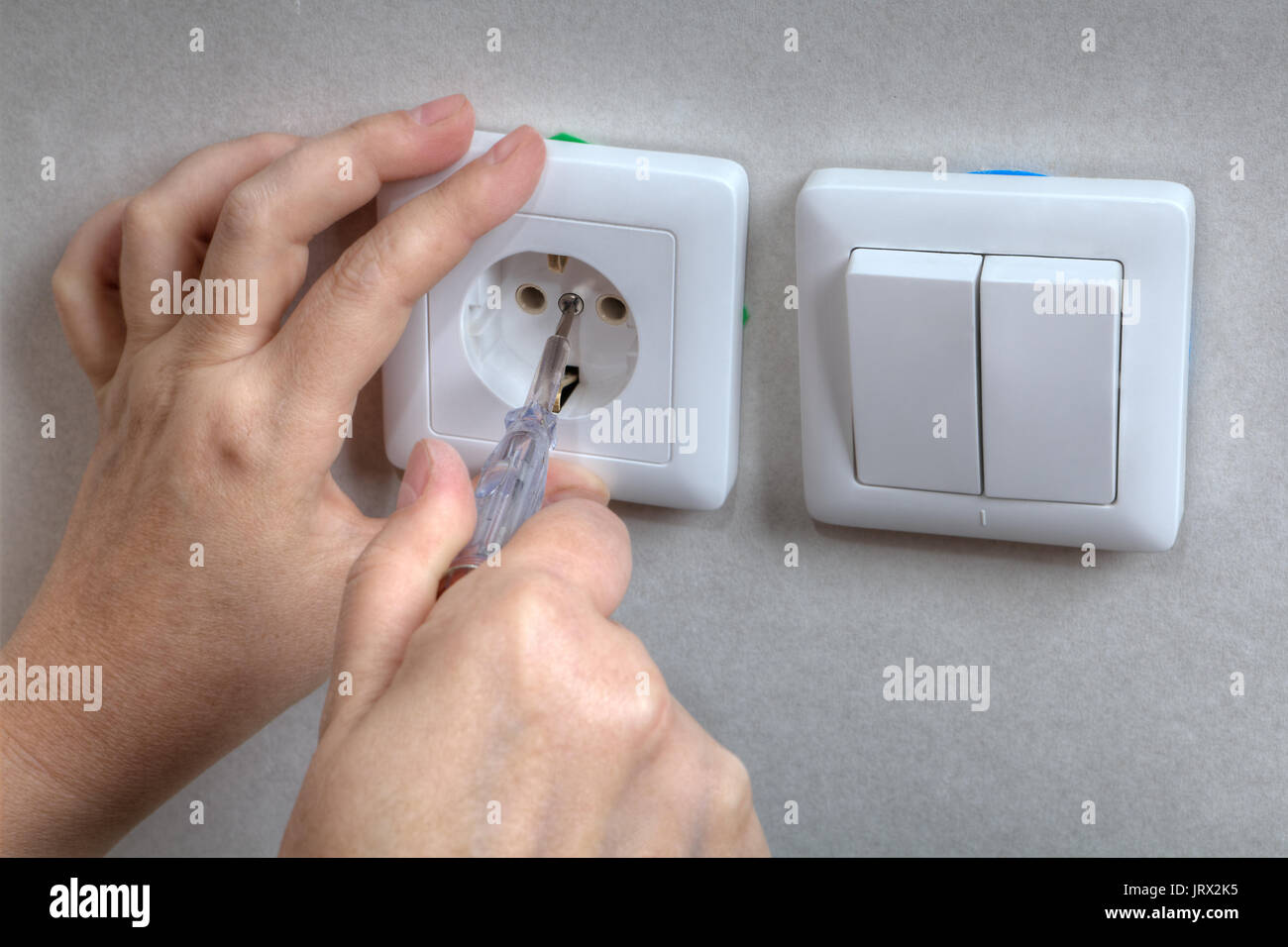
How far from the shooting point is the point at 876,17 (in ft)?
1.54

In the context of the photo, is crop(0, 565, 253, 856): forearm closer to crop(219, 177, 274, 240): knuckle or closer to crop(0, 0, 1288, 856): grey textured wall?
crop(0, 0, 1288, 856): grey textured wall

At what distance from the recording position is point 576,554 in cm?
43

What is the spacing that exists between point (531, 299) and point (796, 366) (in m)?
0.15

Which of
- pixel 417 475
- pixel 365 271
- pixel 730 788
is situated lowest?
pixel 730 788

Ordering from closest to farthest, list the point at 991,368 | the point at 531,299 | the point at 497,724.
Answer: the point at 497,724 → the point at 991,368 → the point at 531,299

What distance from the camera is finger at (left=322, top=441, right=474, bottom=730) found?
1.29 feet

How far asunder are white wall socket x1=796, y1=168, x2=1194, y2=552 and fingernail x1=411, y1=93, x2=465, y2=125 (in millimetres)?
181

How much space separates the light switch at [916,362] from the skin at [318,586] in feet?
0.47

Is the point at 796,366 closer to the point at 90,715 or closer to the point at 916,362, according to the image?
the point at 916,362

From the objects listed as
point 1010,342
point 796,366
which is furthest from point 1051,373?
point 796,366

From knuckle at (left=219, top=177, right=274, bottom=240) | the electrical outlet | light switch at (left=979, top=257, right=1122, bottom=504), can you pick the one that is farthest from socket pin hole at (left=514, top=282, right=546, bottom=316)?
light switch at (left=979, top=257, right=1122, bottom=504)
